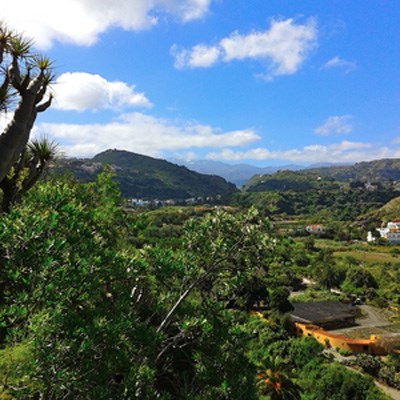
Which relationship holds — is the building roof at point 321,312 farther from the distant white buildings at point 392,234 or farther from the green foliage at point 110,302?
the distant white buildings at point 392,234

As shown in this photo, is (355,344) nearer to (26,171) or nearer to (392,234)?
(26,171)

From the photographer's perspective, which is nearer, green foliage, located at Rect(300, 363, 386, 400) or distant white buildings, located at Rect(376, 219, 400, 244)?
green foliage, located at Rect(300, 363, 386, 400)

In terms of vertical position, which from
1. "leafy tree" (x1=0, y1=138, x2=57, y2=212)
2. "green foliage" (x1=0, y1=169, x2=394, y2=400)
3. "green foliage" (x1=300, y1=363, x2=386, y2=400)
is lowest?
"green foliage" (x1=300, y1=363, x2=386, y2=400)

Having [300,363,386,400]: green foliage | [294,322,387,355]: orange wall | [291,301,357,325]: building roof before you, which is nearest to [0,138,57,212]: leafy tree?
[300,363,386,400]: green foliage

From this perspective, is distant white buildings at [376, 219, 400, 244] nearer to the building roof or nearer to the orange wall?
the building roof

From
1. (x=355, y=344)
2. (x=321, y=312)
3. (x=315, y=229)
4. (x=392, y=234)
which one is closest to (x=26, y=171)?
(x=355, y=344)

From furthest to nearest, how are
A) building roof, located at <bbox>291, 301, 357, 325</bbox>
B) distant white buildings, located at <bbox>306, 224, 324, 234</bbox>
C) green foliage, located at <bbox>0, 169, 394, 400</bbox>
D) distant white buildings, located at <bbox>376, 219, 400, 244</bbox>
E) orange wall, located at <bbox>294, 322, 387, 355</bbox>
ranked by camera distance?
1. distant white buildings, located at <bbox>306, 224, 324, 234</bbox>
2. distant white buildings, located at <bbox>376, 219, 400, 244</bbox>
3. building roof, located at <bbox>291, 301, 357, 325</bbox>
4. orange wall, located at <bbox>294, 322, 387, 355</bbox>
5. green foliage, located at <bbox>0, 169, 394, 400</bbox>

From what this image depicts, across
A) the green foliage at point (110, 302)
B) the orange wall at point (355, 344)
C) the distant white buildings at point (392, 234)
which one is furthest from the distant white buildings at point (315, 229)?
the green foliage at point (110, 302)

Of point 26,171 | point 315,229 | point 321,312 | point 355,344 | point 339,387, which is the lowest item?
point 321,312

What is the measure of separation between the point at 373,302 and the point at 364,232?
5835 centimetres

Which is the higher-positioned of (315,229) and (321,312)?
(315,229)

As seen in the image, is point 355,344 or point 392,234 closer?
point 355,344

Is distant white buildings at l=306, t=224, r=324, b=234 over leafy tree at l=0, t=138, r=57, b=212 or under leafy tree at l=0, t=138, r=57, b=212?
under

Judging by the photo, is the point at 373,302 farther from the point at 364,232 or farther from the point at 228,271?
the point at 364,232
